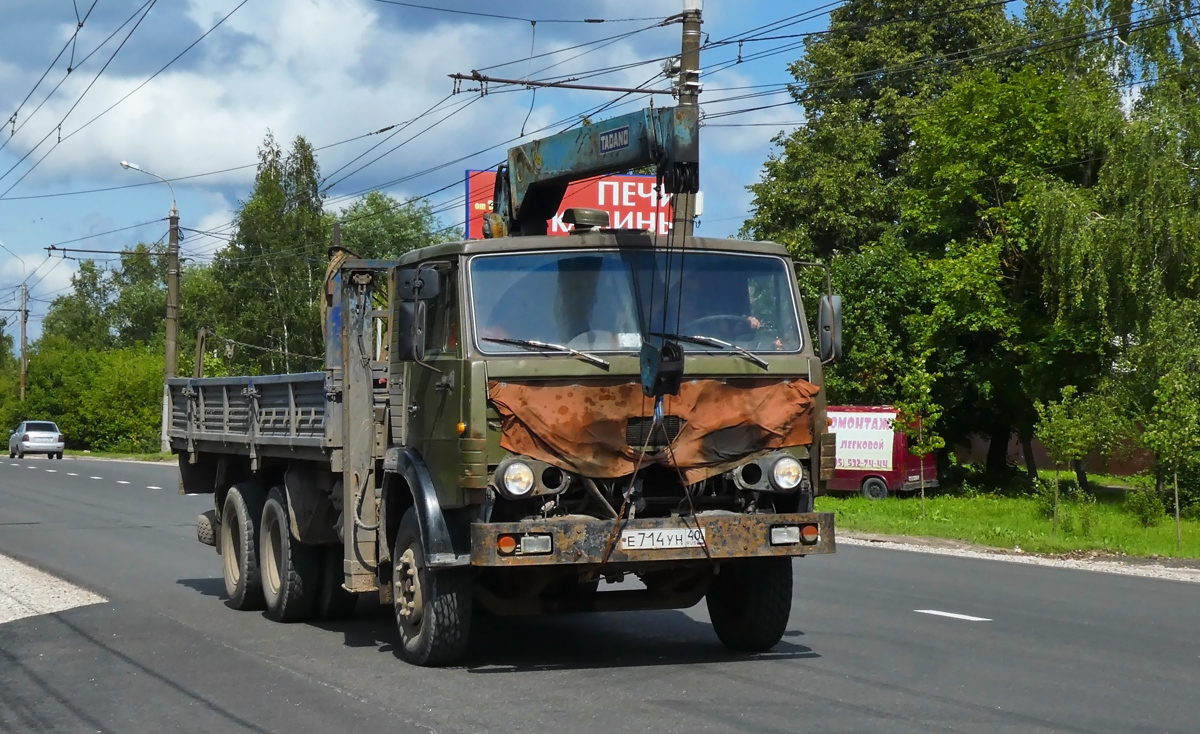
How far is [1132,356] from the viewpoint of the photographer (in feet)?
92.4

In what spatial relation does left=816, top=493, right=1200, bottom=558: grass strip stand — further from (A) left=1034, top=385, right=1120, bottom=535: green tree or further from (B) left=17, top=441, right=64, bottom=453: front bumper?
(B) left=17, top=441, right=64, bottom=453: front bumper

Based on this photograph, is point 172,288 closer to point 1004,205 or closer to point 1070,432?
point 1004,205

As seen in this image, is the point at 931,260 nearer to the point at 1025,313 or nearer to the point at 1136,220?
the point at 1025,313

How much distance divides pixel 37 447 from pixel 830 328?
54.7 meters

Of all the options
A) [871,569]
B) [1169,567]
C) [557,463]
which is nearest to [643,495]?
[557,463]

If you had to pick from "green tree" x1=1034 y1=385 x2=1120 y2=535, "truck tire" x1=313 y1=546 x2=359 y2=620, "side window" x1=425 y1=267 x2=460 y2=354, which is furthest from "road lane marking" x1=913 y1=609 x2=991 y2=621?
"green tree" x1=1034 y1=385 x2=1120 y2=535

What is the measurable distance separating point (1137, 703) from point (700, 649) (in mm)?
2838

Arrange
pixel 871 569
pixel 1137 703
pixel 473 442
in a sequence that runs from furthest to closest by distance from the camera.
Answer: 1. pixel 871 569
2. pixel 473 442
3. pixel 1137 703

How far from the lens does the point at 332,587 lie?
35.7ft

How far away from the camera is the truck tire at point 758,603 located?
885 cm

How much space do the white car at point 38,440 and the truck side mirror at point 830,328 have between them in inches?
2147

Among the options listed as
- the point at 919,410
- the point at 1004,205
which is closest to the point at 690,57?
the point at 919,410

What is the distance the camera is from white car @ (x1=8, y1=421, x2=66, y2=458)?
190ft

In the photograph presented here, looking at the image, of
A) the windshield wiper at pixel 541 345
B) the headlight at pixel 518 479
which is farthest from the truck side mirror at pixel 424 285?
the headlight at pixel 518 479
